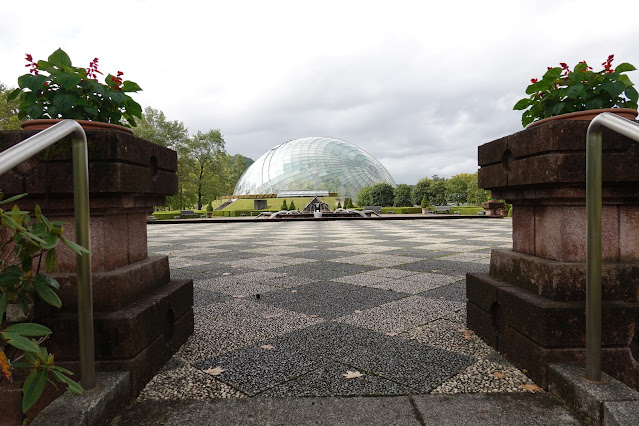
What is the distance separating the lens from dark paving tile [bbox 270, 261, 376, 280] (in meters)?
5.02

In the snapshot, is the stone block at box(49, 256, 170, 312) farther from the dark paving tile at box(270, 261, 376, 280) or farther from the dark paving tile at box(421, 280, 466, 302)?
the dark paving tile at box(270, 261, 376, 280)

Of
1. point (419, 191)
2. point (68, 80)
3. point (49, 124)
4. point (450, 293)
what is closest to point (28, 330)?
point (49, 124)

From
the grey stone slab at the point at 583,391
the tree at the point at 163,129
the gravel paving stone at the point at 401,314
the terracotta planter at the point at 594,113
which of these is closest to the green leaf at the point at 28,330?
the grey stone slab at the point at 583,391

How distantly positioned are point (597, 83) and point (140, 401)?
2.96 metres

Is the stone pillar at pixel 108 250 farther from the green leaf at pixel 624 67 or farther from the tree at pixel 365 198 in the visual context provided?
the tree at pixel 365 198

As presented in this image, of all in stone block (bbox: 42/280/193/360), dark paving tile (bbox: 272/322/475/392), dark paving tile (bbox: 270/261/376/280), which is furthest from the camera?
dark paving tile (bbox: 270/261/376/280)

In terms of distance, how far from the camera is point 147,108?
40.3m

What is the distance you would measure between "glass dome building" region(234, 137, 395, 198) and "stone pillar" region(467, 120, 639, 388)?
58.3 metres

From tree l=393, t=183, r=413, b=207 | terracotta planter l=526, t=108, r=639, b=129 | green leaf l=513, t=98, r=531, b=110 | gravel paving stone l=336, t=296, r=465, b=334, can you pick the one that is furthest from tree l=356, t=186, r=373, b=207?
terracotta planter l=526, t=108, r=639, b=129

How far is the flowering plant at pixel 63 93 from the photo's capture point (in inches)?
79.7

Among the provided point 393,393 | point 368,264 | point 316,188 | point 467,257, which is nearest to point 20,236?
point 393,393

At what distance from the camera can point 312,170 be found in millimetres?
63094

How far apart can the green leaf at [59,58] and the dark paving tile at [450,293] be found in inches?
138

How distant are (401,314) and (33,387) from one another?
8.51ft
